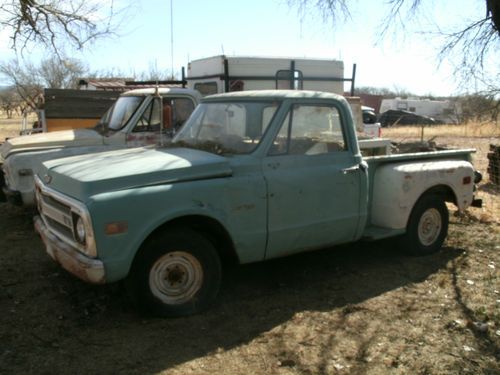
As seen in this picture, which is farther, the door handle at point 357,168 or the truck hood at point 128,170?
the door handle at point 357,168

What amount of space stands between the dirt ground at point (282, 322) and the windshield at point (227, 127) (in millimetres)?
1385

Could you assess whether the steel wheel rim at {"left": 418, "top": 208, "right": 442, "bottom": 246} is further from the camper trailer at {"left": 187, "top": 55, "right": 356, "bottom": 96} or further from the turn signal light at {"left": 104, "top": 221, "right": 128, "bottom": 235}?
the camper trailer at {"left": 187, "top": 55, "right": 356, "bottom": 96}

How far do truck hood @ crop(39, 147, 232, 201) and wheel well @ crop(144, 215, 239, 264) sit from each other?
333 millimetres

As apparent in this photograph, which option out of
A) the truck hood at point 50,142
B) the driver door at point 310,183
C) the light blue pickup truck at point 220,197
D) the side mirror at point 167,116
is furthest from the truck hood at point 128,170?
the side mirror at point 167,116

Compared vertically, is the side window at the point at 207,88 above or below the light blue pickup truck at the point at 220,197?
above

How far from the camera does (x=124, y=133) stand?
7238mm

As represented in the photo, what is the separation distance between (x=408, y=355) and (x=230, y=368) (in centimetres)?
130

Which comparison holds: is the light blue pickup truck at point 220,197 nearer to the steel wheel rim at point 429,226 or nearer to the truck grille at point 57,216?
the truck grille at point 57,216

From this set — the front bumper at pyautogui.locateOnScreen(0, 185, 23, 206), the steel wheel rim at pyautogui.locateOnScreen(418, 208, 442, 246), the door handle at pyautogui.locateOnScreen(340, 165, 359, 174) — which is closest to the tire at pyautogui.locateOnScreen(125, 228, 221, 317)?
the door handle at pyautogui.locateOnScreen(340, 165, 359, 174)

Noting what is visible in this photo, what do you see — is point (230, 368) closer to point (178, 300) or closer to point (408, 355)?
point (178, 300)

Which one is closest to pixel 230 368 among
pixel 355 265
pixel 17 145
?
pixel 355 265

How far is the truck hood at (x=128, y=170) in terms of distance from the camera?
12.2 feet

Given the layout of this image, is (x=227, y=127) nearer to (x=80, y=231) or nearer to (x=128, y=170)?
(x=128, y=170)

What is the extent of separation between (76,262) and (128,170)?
0.79 m
